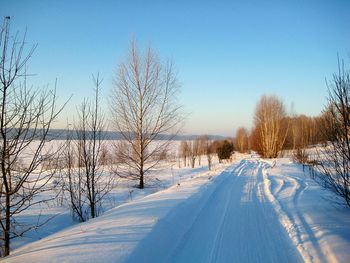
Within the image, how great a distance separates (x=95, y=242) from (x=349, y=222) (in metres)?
5.76

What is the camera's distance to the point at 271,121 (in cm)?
3847

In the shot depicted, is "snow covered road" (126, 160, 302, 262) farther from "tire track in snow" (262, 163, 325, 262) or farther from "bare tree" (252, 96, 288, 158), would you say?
"bare tree" (252, 96, 288, 158)

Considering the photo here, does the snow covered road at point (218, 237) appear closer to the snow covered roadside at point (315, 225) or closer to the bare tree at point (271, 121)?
the snow covered roadside at point (315, 225)

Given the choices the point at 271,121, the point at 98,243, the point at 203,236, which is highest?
the point at 271,121

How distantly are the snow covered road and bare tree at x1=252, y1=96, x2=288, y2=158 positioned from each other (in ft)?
110

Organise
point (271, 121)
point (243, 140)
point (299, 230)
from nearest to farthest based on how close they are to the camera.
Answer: point (299, 230) → point (271, 121) → point (243, 140)

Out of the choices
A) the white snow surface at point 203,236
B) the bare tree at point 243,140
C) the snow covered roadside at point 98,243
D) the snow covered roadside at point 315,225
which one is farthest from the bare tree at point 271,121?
the bare tree at point 243,140

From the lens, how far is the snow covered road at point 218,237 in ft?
13.3

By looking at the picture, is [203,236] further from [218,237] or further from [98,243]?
[98,243]

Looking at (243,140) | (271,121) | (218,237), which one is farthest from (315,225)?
(243,140)

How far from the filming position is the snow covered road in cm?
405

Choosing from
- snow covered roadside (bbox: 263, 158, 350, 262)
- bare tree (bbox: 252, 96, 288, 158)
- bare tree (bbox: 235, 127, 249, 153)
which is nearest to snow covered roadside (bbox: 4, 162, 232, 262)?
snow covered roadside (bbox: 263, 158, 350, 262)

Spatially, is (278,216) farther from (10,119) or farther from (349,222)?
(10,119)

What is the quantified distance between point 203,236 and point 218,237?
1.06 ft
